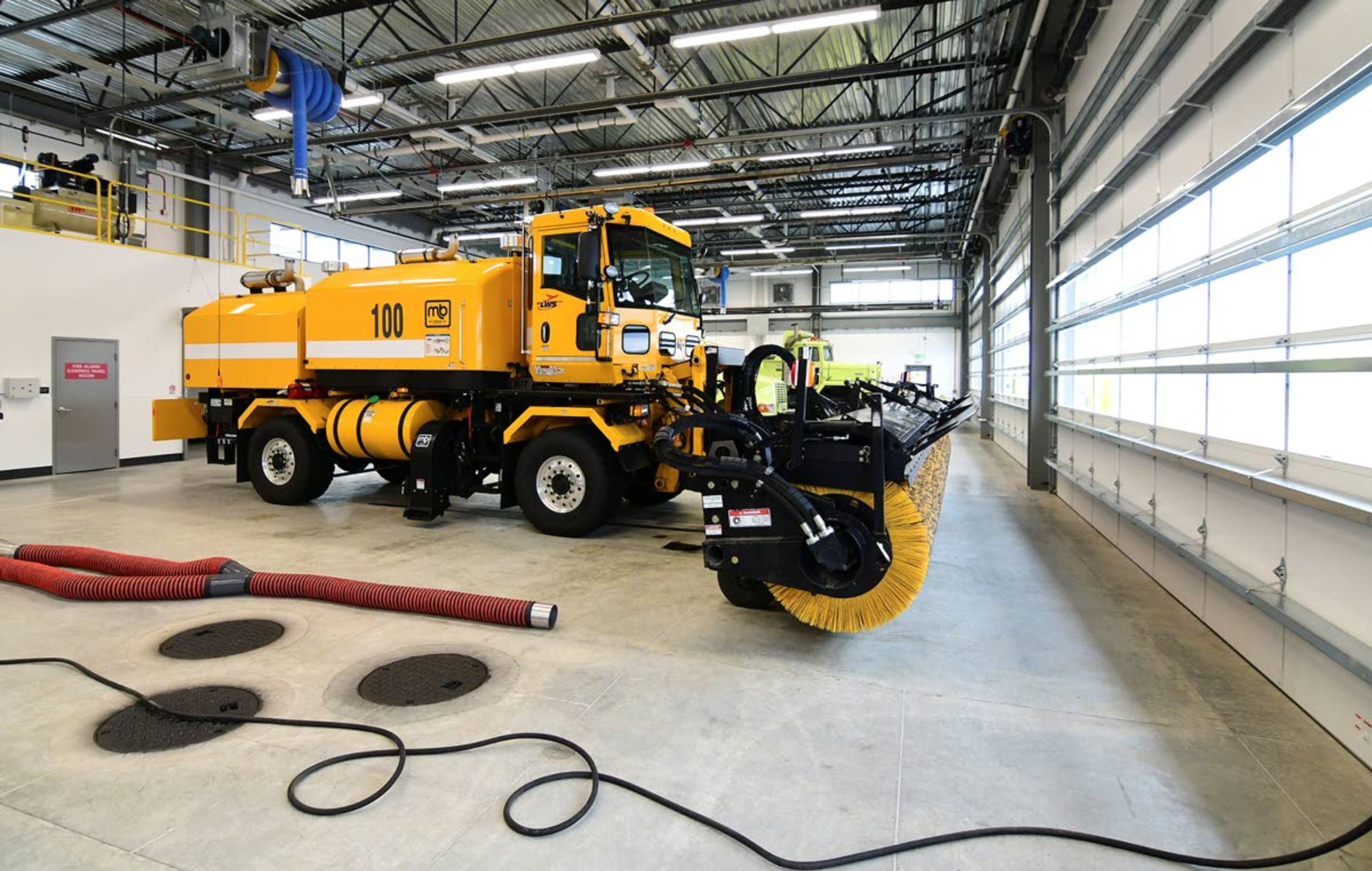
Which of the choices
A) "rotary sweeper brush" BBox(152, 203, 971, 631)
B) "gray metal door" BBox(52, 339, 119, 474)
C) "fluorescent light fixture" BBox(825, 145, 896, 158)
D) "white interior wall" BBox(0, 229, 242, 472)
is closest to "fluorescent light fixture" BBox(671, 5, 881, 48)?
"rotary sweeper brush" BBox(152, 203, 971, 631)

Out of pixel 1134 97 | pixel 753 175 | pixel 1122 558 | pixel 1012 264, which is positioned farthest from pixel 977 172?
pixel 1122 558

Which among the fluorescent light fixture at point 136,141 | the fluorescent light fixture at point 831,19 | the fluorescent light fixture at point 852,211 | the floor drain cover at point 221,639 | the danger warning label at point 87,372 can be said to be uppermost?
the fluorescent light fixture at point 136,141

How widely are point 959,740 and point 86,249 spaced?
12.9 meters

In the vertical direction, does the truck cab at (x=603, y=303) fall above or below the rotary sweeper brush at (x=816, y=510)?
above

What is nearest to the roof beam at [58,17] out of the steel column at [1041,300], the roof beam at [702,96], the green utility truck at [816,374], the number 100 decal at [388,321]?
the roof beam at [702,96]

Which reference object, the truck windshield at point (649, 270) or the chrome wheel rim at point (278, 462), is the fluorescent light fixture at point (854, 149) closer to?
the truck windshield at point (649, 270)

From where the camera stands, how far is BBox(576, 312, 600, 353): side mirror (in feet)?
19.5

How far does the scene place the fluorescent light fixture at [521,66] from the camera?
8328 millimetres

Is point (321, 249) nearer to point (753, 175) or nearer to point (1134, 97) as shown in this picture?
point (753, 175)

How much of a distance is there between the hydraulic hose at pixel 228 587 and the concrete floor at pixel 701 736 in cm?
10

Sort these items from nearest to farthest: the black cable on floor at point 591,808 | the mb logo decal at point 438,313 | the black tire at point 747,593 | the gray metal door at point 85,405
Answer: the black cable on floor at point 591,808 < the black tire at point 747,593 < the mb logo decal at point 438,313 < the gray metal door at point 85,405

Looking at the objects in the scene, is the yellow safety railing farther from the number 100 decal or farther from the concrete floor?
the concrete floor

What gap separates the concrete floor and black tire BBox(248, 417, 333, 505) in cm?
282

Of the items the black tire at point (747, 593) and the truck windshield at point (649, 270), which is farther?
the truck windshield at point (649, 270)
